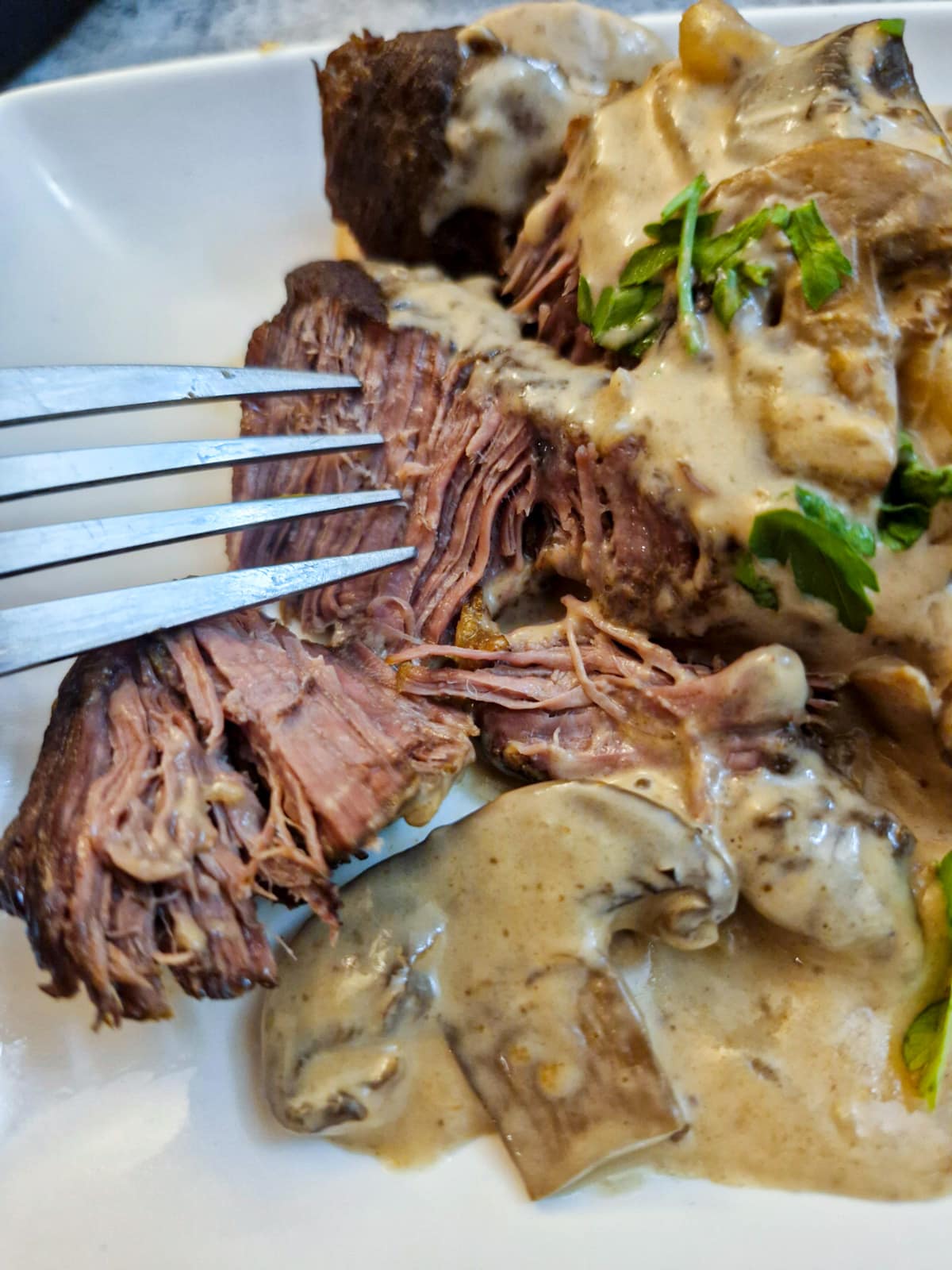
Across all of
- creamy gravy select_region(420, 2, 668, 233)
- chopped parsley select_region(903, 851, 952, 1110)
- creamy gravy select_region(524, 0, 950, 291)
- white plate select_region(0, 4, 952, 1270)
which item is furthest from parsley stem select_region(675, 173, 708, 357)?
chopped parsley select_region(903, 851, 952, 1110)

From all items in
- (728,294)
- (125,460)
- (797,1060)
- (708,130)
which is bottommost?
(797,1060)

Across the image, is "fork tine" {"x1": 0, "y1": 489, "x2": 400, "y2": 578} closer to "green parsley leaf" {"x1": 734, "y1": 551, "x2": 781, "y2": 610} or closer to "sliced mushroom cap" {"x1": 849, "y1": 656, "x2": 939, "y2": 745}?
"green parsley leaf" {"x1": 734, "y1": 551, "x2": 781, "y2": 610}

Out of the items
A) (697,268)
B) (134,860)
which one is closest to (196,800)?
(134,860)

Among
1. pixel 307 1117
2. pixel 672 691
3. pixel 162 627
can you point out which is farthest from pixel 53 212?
pixel 307 1117

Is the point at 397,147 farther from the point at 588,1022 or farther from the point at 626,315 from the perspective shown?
the point at 588,1022

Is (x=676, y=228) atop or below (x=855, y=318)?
atop

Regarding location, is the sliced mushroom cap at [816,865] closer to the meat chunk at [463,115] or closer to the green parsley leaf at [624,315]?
the green parsley leaf at [624,315]

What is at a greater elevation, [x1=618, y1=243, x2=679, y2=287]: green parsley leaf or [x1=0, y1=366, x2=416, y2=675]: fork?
[x1=618, y1=243, x2=679, y2=287]: green parsley leaf
